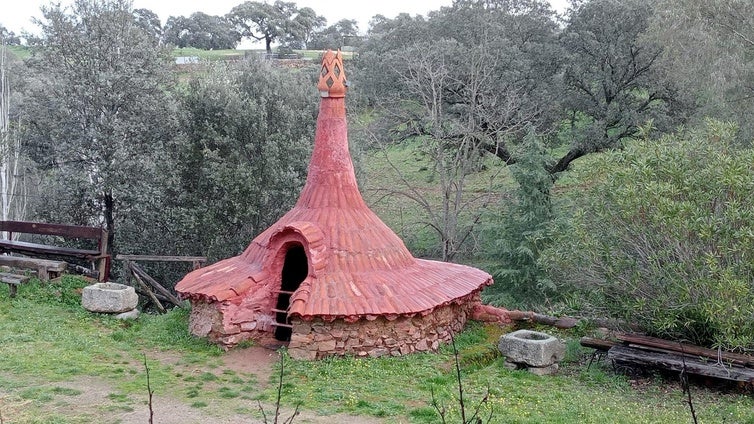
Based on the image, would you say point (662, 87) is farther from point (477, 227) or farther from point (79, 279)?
point (79, 279)

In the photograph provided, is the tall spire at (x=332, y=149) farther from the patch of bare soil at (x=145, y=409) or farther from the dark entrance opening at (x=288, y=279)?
the patch of bare soil at (x=145, y=409)

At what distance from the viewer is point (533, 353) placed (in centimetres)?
1137

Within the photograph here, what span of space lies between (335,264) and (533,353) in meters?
3.46

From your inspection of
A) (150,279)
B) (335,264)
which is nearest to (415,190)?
(150,279)

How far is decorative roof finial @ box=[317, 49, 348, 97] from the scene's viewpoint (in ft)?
43.5

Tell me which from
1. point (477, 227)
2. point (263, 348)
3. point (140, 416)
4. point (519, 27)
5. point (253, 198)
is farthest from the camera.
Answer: point (519, 27)

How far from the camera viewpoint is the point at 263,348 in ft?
40.2

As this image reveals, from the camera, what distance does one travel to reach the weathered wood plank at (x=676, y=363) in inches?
402

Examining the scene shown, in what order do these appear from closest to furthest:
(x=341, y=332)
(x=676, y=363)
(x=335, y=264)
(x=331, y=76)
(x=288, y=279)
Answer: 1. (x=676, y=363)
2. (x=341, y=332)
3. (x=335, y=264)
4. (x=331, y=76)
5. (x=288, y=279)

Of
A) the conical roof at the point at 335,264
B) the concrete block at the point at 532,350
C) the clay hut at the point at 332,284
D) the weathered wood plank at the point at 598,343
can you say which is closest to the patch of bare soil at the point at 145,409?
the clay hut at the point at 332,284

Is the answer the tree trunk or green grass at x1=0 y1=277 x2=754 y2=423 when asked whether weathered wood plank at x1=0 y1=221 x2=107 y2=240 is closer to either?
the tree trunk

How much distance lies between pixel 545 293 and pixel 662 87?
8.13 metres

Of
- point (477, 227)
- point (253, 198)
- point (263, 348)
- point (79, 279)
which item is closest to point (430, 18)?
point (477, 227)

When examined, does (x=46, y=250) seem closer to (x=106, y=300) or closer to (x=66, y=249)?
(x=66, y=249)
